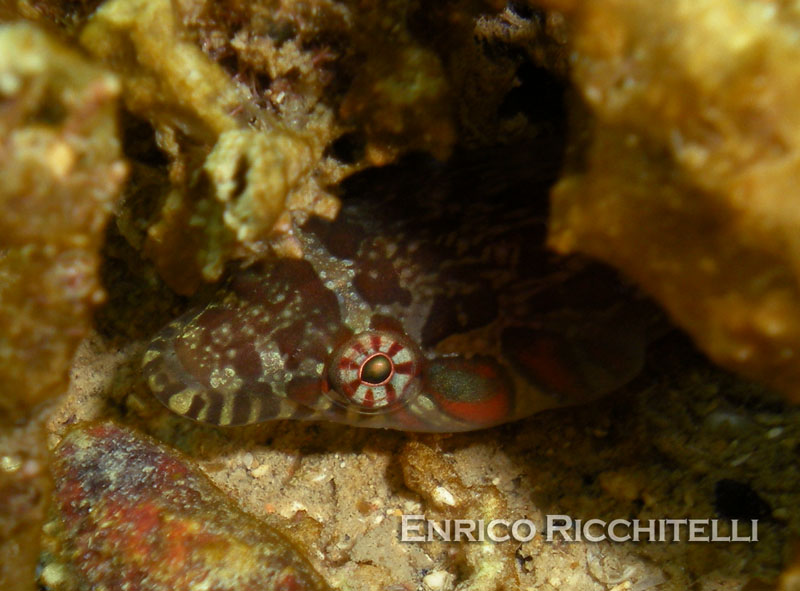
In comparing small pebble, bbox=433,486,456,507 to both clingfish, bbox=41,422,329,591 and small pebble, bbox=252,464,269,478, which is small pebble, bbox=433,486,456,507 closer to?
clingfish, bbox=41,422,329,591

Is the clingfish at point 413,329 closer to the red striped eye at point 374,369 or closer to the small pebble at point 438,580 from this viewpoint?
the red striped eye at point 374,369

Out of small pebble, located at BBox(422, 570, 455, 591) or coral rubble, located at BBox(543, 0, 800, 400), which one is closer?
coral rubble, located at BBox(543, 0, 800, 400)

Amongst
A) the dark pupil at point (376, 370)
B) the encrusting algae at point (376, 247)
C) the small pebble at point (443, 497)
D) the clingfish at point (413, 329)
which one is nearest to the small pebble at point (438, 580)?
the encrusting algae at point (376, 247)

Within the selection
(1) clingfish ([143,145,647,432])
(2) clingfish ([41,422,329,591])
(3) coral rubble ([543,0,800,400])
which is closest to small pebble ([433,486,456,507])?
(1) clingfish ([143,145,647,432])

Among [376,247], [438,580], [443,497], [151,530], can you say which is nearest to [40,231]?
[151,530]

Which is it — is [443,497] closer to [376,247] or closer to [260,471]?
[260,471]

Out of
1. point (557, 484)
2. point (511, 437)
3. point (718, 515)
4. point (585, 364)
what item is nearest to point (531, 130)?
point (585, 364)
